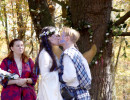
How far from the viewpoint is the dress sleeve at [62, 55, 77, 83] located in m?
2.09

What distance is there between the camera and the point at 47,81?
7.73ft

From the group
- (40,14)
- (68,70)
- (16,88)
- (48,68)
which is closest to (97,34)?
(40,14)

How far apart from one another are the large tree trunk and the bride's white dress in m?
1.09

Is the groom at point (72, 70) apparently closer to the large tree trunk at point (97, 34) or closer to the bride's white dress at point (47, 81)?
the bride's white dress at point (47, 81)

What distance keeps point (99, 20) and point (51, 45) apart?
1111 mm

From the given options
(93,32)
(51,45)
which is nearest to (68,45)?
(51,45)

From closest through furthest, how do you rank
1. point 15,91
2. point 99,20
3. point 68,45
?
point 68,45 → point 15,91 → point 99,20

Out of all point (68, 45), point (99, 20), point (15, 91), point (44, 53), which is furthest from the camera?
point (99, 20)

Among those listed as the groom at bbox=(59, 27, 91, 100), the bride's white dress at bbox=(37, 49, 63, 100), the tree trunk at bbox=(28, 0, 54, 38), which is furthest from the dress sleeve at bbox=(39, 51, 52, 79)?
the tree trunk at bbox=(28, 0, 54, 38)

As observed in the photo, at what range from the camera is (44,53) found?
2.46 meters

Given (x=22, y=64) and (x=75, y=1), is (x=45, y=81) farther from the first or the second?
(x=75, y=1)

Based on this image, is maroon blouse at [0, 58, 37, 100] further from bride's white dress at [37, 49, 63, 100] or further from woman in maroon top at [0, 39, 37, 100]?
bride's white dress at [37, 49, 63, 100]

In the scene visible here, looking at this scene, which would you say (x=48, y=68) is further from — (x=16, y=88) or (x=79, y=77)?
(x=16, y=88)

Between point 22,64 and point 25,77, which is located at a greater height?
point 22,64
